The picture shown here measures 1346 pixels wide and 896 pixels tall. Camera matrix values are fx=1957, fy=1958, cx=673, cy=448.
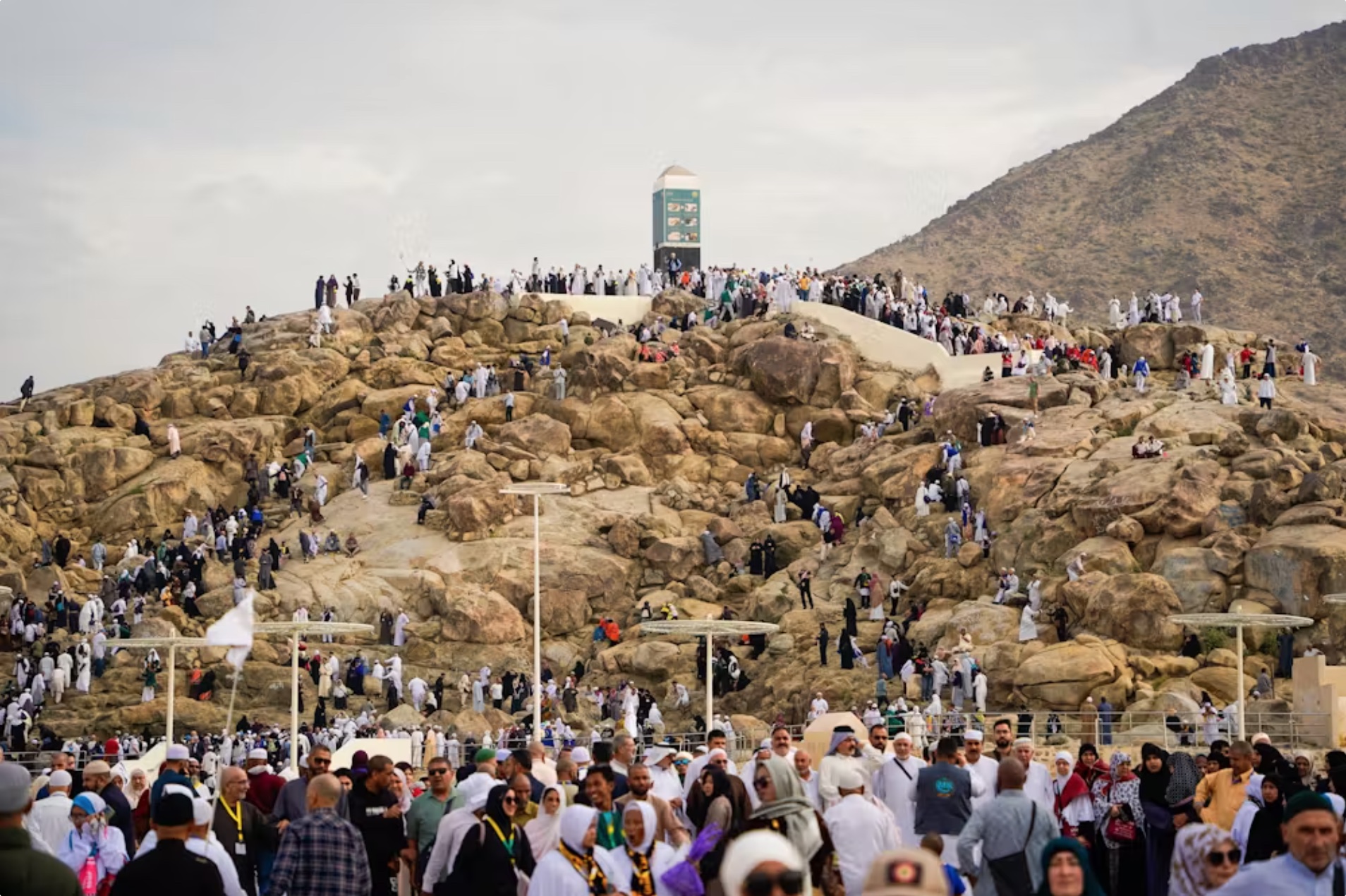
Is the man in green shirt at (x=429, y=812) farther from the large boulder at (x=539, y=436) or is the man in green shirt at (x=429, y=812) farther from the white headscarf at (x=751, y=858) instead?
the large boulder at (x=539, y=436)

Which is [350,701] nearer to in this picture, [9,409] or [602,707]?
[602,707]

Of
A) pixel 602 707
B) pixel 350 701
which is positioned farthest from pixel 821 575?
pixel 350 701

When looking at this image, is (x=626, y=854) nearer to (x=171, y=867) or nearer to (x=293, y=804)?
(x=171, y=867)

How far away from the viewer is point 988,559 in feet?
128

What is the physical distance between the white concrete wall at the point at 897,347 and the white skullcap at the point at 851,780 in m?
36.9

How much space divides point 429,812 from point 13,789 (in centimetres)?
401

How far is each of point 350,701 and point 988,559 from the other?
1285 centimetres

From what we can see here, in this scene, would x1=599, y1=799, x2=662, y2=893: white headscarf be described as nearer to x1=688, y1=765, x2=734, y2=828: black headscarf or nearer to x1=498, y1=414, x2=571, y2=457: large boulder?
x1=688, y1=765, x2=734, y2=828: black headscarf

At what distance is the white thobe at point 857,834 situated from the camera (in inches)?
417

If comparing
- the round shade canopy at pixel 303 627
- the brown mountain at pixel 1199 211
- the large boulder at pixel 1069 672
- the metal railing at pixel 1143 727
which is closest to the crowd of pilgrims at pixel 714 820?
the round shade canopy at pixel 303 627

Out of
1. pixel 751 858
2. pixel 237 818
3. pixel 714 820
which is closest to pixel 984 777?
pixel 714 820

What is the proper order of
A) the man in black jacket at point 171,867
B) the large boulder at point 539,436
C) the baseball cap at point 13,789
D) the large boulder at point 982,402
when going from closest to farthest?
the baseball cap at point 13,789, the man in black jacket at point 171,867, the large boulder at point 982,402, the large boulder at point 539,436

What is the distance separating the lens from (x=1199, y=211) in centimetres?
11125

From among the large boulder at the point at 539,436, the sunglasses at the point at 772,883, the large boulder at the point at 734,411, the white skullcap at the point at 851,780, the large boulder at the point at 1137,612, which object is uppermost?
the large boulder at the point at 734,411
